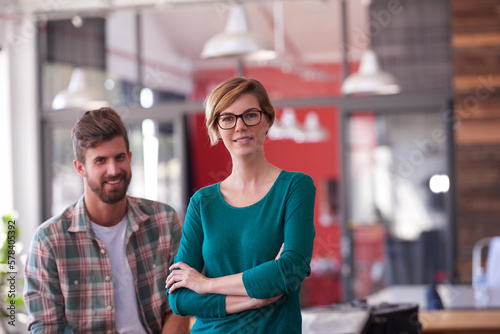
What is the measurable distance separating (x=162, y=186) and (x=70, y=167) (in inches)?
38.0

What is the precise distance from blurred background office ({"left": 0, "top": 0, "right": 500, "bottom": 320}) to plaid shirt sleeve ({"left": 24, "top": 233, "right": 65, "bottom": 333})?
Answer: 3.17 meters

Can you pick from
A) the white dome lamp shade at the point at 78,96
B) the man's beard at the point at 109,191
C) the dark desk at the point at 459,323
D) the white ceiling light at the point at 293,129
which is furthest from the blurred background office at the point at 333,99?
the man's beard at the point at 109,191

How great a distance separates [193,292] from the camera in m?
1.66

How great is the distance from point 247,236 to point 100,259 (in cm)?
69

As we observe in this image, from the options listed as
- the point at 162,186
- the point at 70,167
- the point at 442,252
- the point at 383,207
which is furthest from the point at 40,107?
the point at 442,252

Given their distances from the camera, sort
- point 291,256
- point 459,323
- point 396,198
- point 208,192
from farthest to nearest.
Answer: point 396,198, point 459,323, point 208,192, point 291,256

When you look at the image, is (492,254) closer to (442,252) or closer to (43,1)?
(442,252)

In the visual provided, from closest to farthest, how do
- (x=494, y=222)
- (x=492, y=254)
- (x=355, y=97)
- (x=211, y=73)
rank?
(x=492, y=254), (x=494, y=222), (x=355, y=97), (x=211, y=73)

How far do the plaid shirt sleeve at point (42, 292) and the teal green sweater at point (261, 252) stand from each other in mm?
553

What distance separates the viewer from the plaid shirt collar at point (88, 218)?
6.90 ft

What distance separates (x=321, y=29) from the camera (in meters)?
6.26

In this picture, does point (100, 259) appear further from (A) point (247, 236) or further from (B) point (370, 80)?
(B) point (370, 80)

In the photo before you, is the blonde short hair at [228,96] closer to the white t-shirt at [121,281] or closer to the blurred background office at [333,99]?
the white t-shirt at [121,281]

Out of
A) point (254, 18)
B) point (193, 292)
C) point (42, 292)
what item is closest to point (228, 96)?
point (193, 292)
